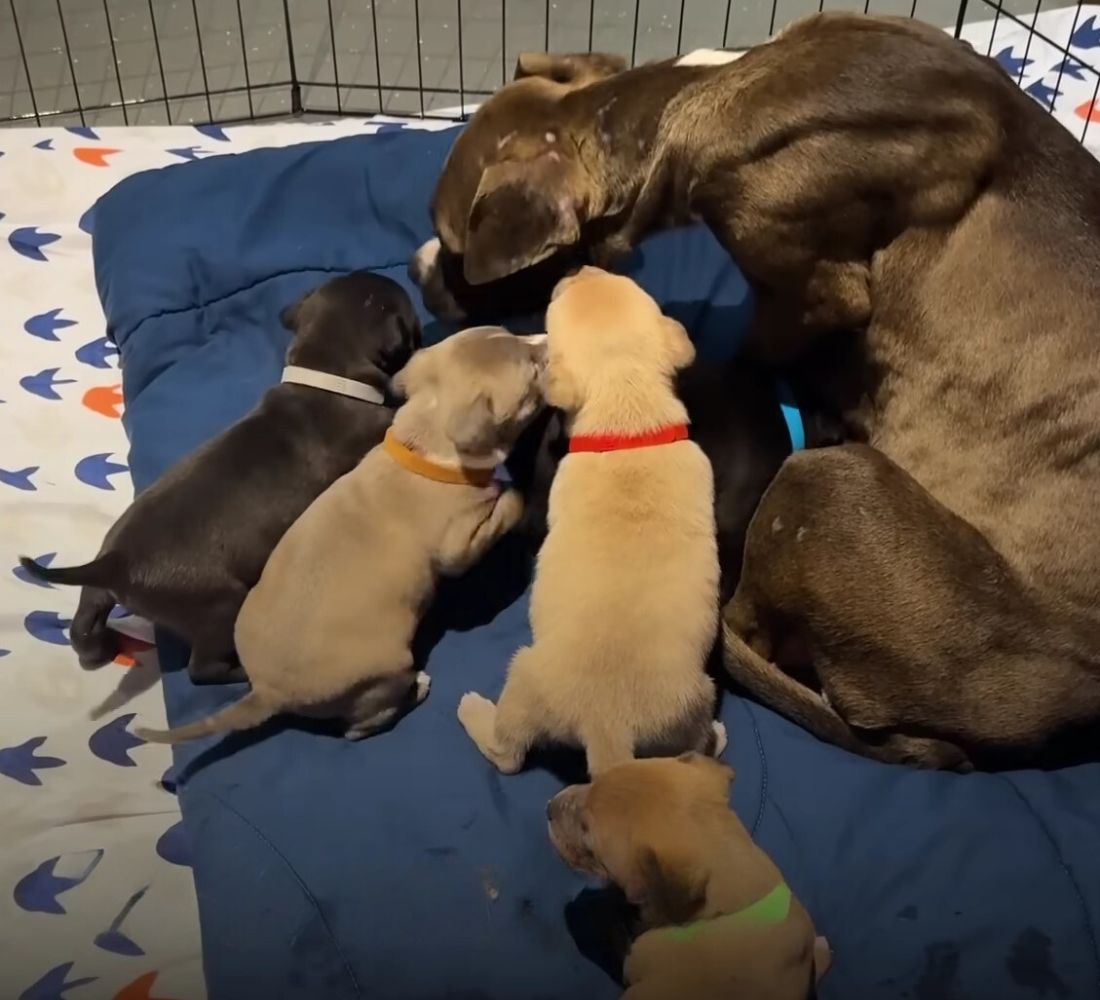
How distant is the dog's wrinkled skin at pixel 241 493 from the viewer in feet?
7.85

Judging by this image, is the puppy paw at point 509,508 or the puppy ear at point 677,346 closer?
the puppy ear at point 677,346

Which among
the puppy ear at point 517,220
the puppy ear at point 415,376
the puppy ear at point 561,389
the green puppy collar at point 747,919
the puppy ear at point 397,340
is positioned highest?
the puppy ear at point 517,220

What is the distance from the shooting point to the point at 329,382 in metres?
2.71

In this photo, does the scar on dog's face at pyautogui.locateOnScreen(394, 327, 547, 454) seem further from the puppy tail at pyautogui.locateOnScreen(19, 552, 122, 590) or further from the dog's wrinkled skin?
the puppy tail at pyautogui.locateOnScreen(19, 552, 122, 590)

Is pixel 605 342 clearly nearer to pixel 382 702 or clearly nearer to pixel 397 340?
pixel 397 340

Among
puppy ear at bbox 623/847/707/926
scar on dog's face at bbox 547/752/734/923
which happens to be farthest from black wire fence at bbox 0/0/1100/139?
puppy ear at bbox 623/847/707/926

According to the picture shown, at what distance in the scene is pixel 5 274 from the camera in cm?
352

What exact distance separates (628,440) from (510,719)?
56cm

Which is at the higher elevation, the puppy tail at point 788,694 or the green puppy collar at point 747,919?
the green puppy collar at point 747,919

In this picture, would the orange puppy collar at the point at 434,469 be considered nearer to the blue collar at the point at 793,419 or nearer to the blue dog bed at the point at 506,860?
the blue dog bed at the point at 506,860

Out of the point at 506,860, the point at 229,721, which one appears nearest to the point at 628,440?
the point at 506,860

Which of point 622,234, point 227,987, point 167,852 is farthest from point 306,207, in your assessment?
point 227,987

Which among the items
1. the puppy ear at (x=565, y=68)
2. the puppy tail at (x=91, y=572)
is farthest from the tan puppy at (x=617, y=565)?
the puppy tail at (x=91, y=572)

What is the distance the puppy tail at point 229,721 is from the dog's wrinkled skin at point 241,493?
20 centimetres
